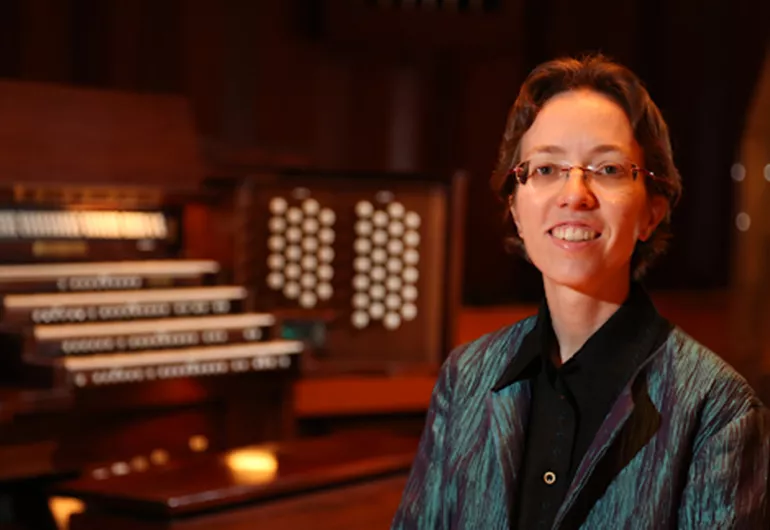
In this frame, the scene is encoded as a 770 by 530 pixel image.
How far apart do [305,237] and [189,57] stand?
3.72 feet

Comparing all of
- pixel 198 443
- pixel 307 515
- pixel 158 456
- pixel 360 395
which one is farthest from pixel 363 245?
pixel 307 515

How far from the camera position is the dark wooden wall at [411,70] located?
Answer: 424cm

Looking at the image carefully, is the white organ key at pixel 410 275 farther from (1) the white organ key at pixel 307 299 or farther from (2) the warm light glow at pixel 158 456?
(2) the warm light glow at pixel 158 456

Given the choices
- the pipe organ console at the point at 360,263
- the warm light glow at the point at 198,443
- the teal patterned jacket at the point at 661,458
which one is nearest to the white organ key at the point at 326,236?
the pipe organ console at the point at 360,263

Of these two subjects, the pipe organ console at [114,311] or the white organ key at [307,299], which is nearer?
the pipe organ console at [114,311]

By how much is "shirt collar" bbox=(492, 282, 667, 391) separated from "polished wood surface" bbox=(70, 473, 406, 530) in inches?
49.9

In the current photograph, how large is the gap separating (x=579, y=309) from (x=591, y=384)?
0.09m

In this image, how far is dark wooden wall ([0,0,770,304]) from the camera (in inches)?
167

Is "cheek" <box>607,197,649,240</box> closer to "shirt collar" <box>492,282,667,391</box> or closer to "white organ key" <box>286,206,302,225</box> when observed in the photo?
"shirt collar" <box>492,282,667,391</box>

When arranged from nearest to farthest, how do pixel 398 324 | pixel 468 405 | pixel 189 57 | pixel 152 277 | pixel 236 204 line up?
1. pixel 468 405
2. pixel 152 277
3. pixel 236 204
4. pixel 398 324
5. pixel 189 57

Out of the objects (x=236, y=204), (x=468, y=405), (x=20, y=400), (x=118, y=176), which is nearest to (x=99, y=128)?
(x=118, y=176)

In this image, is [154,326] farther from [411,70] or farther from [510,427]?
[411,70]

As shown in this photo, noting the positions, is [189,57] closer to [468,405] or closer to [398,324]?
[398,324]

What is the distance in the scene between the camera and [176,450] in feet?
10.9
